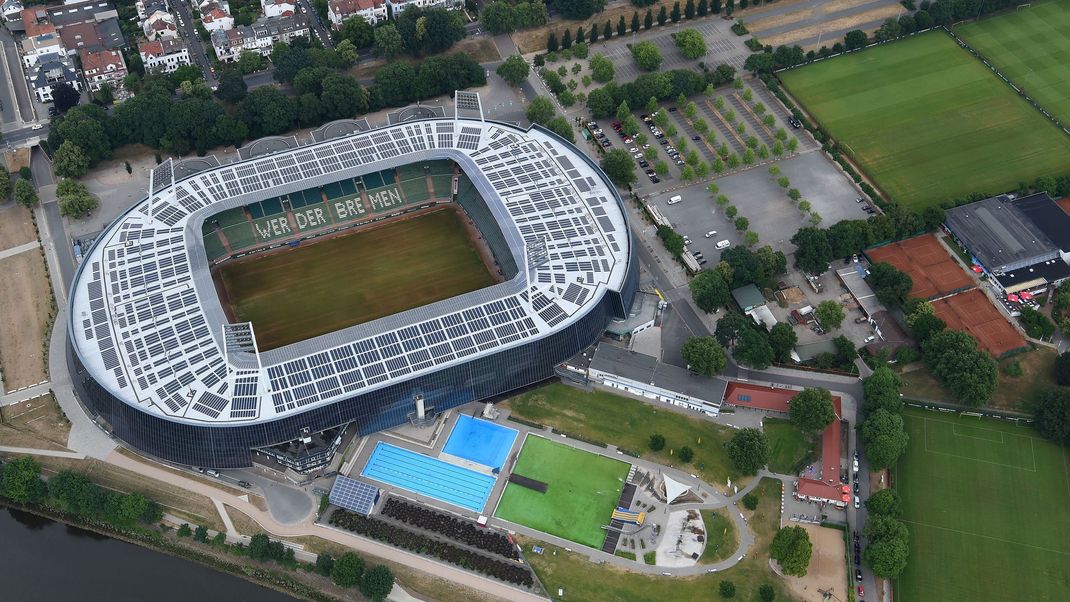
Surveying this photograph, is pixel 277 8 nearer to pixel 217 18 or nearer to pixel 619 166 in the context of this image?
pixel 217 18

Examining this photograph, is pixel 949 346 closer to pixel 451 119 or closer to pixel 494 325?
pixel 494 325

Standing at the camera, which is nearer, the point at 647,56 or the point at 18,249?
the point at 18,249

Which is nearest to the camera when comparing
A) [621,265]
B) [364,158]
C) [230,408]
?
[230,408]

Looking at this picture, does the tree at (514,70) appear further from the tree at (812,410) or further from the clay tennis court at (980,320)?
the tree at (812,410)

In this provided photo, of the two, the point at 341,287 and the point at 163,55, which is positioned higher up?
the point at 163,55

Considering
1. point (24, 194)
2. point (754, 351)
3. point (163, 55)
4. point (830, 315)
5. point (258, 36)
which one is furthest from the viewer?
point (258, 36)

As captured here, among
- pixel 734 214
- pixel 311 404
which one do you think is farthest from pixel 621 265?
pixel 311 404

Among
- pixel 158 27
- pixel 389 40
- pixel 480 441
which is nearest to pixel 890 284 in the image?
pixel 480 441

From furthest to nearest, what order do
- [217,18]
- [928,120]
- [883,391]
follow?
[217,18]
[928,120]
[883,391]
